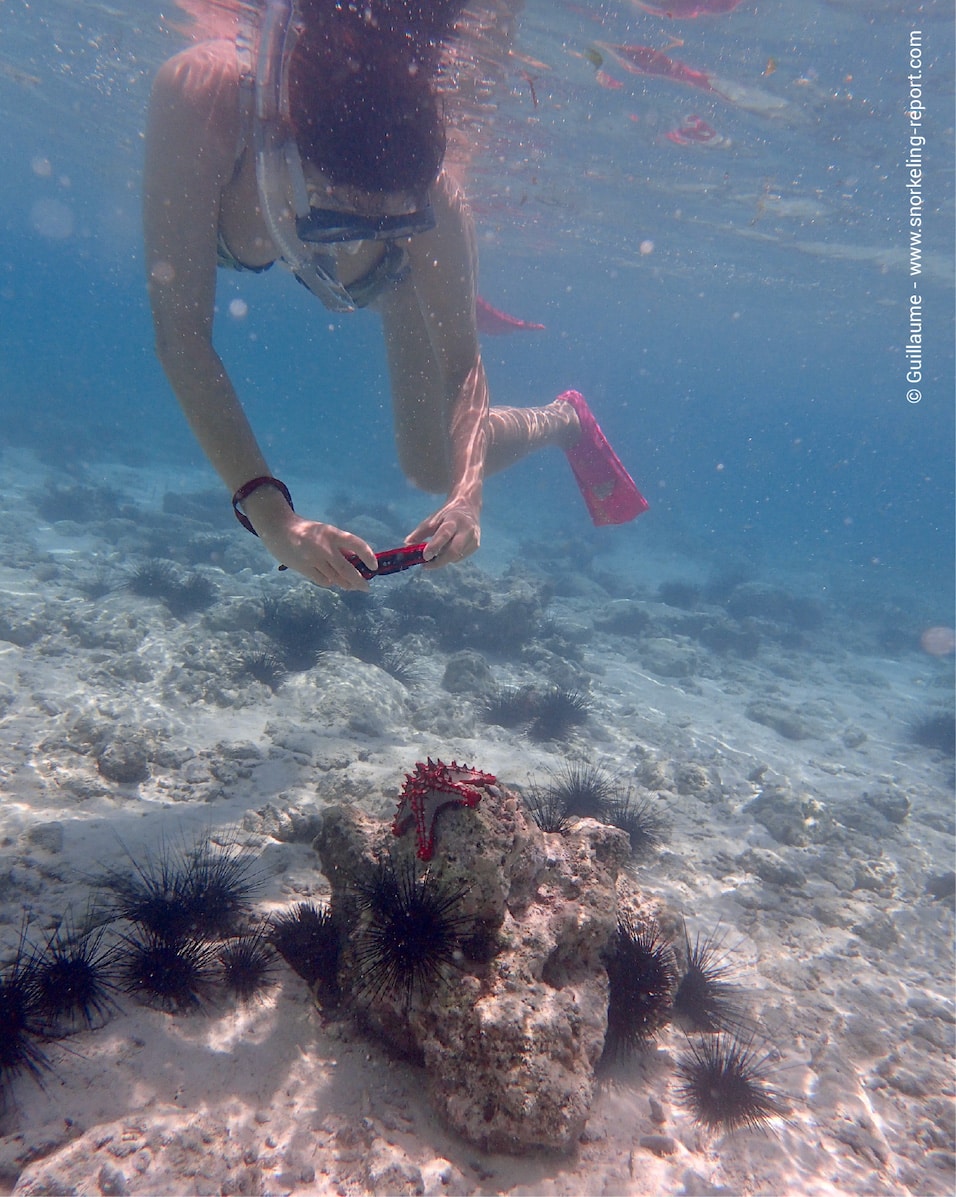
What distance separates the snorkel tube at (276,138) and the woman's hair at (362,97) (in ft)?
0.21

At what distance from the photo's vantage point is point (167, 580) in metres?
10.1

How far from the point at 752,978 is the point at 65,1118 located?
14.1 ft

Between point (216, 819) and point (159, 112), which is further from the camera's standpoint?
point (216, 819)

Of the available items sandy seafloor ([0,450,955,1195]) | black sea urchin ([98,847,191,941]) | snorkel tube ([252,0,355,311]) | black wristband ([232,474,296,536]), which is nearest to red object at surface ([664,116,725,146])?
sandy seafloor ([0,450,955,1195])

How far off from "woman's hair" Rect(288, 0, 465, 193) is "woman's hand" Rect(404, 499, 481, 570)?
2.05 m

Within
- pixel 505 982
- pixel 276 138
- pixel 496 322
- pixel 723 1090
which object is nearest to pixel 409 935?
pixel 505 982

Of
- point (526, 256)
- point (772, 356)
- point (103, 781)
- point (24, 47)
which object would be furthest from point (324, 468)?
point (772, 356)

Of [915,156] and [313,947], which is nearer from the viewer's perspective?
[313,947]

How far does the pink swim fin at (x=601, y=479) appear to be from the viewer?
6078 millimetres

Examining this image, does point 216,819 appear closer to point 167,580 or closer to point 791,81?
point 167,580

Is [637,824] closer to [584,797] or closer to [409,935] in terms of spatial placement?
[584,797]

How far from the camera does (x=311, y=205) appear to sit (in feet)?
11.3

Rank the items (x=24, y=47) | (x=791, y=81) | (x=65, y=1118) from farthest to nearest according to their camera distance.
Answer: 1. (x=24, y=47)
2. (x=791, y=81)
3. (x=65, y=1118)

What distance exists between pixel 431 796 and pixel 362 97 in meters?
3.68
